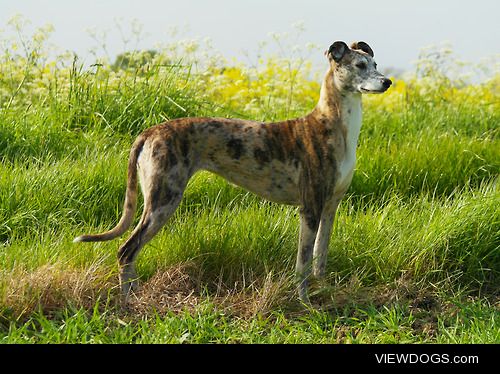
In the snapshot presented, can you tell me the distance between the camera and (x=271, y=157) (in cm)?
588

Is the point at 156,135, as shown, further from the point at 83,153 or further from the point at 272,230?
the point at 83,153

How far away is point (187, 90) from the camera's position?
873cm

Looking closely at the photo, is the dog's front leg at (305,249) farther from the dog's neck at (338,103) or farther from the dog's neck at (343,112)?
the dog's neck at (338,103)

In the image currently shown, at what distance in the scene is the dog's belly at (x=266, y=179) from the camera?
5887 millimetres

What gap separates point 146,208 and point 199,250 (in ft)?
2.27

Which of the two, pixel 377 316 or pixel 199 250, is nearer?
pixel 377 316

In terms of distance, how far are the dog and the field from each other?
0.35 m

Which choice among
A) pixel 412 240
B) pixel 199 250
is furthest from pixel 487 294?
pixel 199 250

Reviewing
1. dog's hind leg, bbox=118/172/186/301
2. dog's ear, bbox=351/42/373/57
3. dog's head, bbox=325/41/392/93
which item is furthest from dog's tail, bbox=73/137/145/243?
dog's ear, bbox=351/42/373/57
